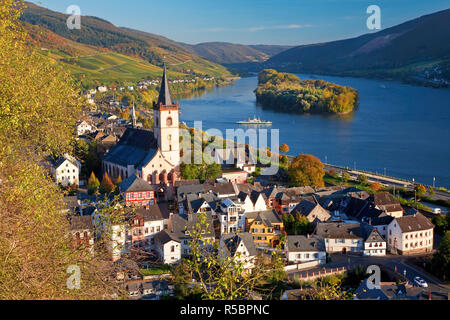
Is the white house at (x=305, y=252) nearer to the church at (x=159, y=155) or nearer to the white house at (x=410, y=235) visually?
the white house at (x=410, y=235)

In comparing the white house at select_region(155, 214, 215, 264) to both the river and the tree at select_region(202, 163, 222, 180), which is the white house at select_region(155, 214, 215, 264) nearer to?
the tree at select_region(202, 163, 222, 180)

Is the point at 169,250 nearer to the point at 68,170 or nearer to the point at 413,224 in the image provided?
the point at 413,224

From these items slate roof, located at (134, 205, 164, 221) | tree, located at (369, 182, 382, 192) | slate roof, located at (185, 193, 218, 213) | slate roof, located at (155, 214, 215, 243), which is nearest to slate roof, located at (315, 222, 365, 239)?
slate roof, located at (155, 214, 215, 243)

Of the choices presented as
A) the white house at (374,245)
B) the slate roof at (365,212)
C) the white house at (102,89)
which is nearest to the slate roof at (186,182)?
the slate roof at (365,212)

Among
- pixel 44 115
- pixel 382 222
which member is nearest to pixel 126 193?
pixel 382 222

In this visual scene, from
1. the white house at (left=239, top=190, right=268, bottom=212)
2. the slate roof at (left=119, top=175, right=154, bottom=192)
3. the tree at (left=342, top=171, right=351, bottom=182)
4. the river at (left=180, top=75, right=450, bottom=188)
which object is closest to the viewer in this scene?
the white house at (left=239, top=190, right=268, bottom=212)

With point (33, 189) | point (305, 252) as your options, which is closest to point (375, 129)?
point (305, 252)
